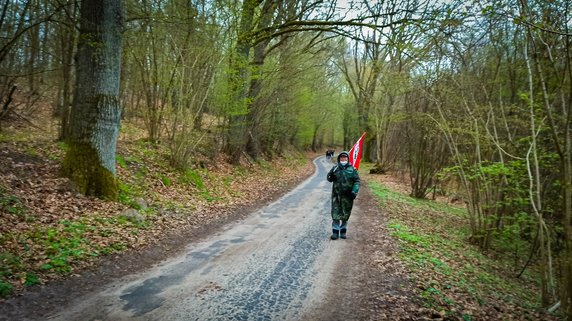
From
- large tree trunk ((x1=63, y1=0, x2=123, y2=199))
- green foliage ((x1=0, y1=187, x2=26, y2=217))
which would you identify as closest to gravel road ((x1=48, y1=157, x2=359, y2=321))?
green foliage ((x1=0, y1=187, x2=26, y2=217))

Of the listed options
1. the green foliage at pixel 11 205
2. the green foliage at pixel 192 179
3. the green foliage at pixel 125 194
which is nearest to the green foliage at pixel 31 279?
the green foliage at pixel 11 205

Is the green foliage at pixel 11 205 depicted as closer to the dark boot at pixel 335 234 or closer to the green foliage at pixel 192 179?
the green foliage at pixel 192 179

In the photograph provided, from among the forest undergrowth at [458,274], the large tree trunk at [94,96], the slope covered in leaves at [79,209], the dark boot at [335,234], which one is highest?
the large tree trunk at [94,96]

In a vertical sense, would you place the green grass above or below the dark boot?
below

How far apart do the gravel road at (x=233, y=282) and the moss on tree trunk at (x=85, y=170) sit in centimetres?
298

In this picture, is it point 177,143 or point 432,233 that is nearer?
point 432,233

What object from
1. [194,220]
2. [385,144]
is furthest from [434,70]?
[385,144]

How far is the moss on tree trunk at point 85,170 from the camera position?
7.61 metres

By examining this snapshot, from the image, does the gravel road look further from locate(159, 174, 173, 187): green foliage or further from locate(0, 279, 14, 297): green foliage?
locate(159, 174, 173, 187): green foliage

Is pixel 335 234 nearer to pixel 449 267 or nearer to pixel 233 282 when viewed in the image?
pixel 449 267

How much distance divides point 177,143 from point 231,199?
2.91m

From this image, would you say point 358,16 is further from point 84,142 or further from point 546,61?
point 84,142

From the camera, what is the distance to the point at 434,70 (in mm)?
11367

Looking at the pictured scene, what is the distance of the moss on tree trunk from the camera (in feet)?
25.0
